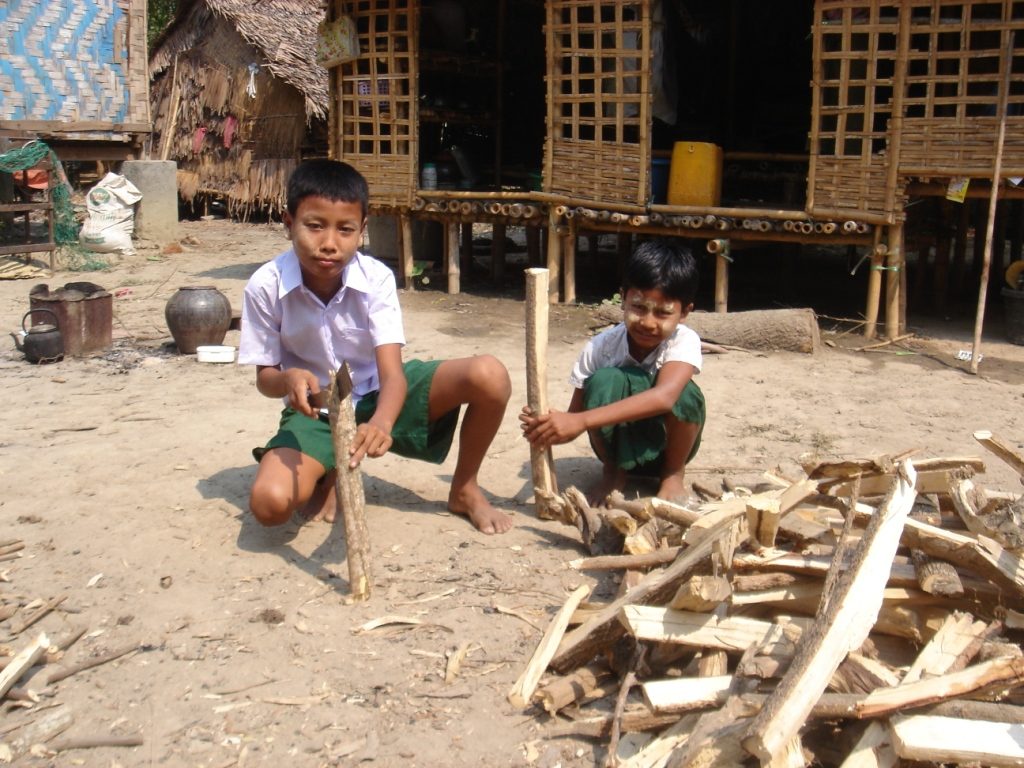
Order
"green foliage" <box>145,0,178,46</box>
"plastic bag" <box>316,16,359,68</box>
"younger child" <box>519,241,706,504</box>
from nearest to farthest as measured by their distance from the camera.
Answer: "younger child" <box>519,241,706,504</box> < "plastic bag" <box>316,16,359,68</box> < "green foliage" <box>145,0,178,46</box>

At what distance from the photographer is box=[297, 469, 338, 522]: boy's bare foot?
12.8 ft

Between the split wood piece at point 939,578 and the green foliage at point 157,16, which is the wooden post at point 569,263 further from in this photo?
the green foliage at point 157,16

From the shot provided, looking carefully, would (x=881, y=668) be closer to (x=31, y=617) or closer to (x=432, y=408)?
(x=432, y=408)

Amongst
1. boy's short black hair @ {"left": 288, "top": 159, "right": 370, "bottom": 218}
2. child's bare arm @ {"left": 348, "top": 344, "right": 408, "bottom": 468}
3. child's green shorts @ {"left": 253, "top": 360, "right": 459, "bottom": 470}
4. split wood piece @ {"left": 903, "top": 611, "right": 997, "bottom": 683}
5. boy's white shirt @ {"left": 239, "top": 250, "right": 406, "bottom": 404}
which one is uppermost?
boy's short black hair @ {"left": 288, "top": 159, "right": 370, "bottom": 218}

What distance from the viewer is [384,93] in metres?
10.2

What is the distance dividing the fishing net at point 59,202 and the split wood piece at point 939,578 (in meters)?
11.5

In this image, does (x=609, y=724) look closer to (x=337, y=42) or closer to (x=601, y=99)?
(x=601, y=99)

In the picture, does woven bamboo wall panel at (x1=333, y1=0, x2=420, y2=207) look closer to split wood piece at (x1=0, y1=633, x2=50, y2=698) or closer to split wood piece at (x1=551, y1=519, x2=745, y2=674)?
split wood piece at (x1=0, y1=633, x2=50, y2=698)

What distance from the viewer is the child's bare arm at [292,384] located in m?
3.38

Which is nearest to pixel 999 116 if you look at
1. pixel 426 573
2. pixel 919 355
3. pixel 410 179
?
pixel 919 355

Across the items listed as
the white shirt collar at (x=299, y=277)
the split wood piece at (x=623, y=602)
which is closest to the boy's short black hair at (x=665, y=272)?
the white shirt collar at (x=299, y=277)

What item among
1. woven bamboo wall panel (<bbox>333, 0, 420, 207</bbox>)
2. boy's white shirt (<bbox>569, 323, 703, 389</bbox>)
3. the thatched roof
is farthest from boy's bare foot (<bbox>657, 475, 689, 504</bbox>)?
the thatched roof

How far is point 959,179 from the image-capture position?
7.61m

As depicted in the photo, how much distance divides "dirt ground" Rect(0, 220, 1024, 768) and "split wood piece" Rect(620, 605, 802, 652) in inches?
12.5
